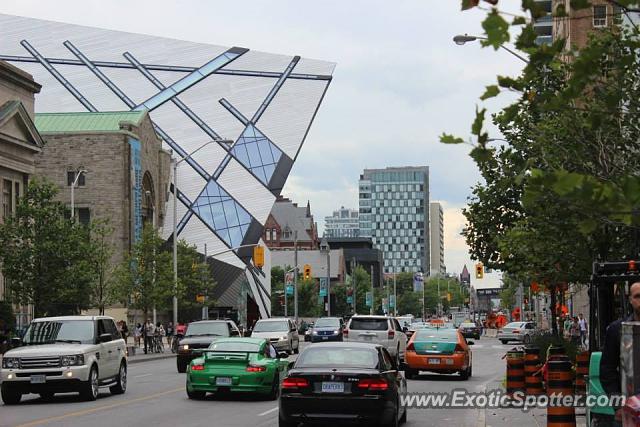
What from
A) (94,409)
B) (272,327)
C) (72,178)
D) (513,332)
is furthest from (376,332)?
(72,178)

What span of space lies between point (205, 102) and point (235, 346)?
82170 mm

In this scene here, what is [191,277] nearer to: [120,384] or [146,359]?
[146,359]

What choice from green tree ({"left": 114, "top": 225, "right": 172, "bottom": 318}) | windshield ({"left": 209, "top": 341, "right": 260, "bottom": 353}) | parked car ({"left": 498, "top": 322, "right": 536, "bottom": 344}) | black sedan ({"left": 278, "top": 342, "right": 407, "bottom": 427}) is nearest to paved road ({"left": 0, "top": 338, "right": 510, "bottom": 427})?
windshield ({"left": 209, "top": 341, "right": 260, "bottom": 353})

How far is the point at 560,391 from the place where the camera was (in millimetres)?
14086

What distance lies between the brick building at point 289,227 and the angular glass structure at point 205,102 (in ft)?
215

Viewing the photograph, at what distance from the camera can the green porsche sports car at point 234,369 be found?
21.8m

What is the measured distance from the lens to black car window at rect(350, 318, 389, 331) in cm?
3775

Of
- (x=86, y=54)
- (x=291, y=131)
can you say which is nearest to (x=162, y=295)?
(x=291, y=131)

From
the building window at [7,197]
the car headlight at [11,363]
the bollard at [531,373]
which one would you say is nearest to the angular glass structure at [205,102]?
the building window at [7,197]

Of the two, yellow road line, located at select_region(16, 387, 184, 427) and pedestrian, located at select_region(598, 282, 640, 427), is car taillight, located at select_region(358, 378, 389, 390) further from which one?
pedestrian, located at select_region(598, 282, 640, 427)

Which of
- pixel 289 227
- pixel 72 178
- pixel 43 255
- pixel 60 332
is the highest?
pixel 289 227

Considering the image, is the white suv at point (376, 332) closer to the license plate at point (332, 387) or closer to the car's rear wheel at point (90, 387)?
the car's rear wheel at point (90, 387)

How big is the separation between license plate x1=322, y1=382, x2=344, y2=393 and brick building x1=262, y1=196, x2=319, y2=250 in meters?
162

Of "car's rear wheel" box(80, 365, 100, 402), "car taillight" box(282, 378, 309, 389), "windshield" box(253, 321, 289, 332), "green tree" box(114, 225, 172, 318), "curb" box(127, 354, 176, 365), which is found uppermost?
"green tree" box(114, 225, 172, 318)
